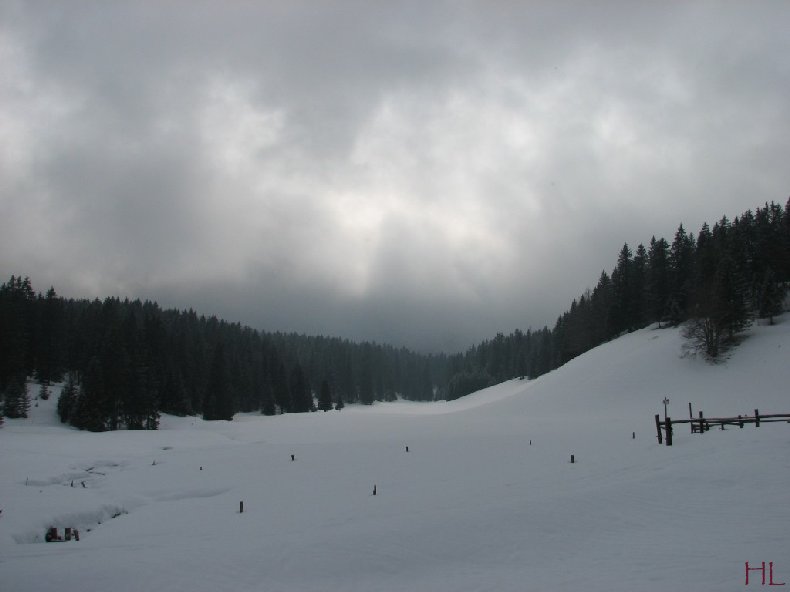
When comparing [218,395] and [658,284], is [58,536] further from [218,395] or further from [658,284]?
[658,284]

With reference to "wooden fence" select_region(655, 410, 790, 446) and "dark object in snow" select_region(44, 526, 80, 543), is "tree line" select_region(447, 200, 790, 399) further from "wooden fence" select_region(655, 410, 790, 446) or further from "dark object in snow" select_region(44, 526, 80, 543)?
"dark object in snow" select_region(44, 526, 80, 543)

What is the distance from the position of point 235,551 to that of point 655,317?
80.0 metres

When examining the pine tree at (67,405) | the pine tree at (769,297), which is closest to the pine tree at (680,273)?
the pine tree at (769,297)

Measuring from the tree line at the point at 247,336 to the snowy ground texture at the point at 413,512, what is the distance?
21.8m

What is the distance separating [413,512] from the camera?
1988cm

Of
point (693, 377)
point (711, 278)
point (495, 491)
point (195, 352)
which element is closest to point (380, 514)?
point (495, 491)

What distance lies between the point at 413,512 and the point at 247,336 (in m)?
122

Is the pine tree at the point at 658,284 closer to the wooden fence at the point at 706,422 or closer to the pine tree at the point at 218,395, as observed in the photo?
the wooden fence at the point at 706,422

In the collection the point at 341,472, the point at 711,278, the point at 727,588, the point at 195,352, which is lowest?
the point at 341,472

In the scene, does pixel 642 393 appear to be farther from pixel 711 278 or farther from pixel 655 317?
pixel 655 317

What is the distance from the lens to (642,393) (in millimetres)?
56188

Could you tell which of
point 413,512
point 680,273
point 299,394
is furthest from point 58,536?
point 299,394

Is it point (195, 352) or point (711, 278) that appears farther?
point (195, 352)

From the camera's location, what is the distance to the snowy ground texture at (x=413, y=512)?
1330 centimetres
